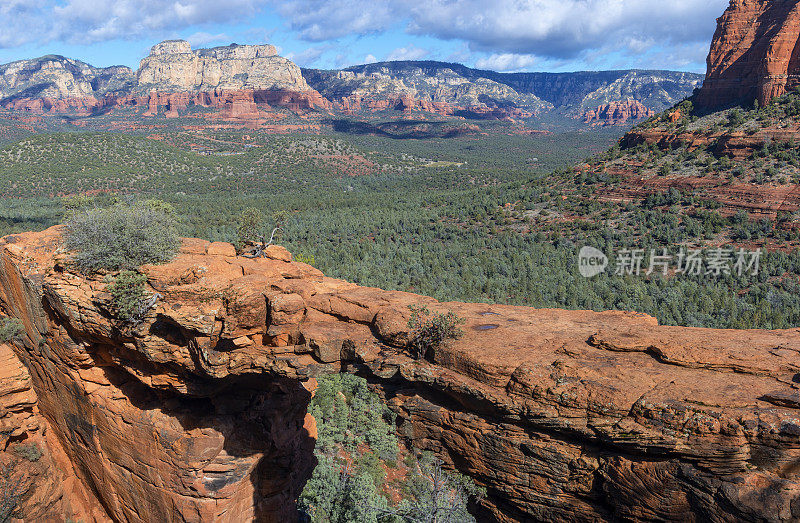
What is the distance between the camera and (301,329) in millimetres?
10664

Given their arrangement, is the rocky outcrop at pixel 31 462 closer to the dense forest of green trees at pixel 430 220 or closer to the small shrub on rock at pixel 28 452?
the small shrub on rock at pixel 28 452

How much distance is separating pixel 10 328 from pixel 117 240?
4.90 meters

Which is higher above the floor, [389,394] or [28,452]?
[389,394]

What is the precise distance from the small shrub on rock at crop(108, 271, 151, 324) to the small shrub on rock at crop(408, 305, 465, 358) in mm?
6431

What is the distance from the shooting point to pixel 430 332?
9820 mm

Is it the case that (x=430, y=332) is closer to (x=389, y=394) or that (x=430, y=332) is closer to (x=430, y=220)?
(x=389, y=394)

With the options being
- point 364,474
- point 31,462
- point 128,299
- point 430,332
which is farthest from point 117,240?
point 364,474

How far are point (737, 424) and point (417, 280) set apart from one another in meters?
32.2

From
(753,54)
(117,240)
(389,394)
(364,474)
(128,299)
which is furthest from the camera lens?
(753,54)

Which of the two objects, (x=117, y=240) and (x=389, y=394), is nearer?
(x=389, y=394)

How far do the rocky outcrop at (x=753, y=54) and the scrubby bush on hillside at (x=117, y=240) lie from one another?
62812 mm

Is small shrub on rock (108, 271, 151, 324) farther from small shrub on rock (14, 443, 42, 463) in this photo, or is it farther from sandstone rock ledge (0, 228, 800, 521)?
small shrub on rock (14, 443, 42, 463)

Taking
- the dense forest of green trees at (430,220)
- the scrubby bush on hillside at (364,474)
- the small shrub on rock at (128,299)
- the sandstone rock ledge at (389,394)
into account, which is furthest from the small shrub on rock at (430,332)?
the dense forest of green trees at (430,220)

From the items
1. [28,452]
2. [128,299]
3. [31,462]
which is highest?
[128,299]
